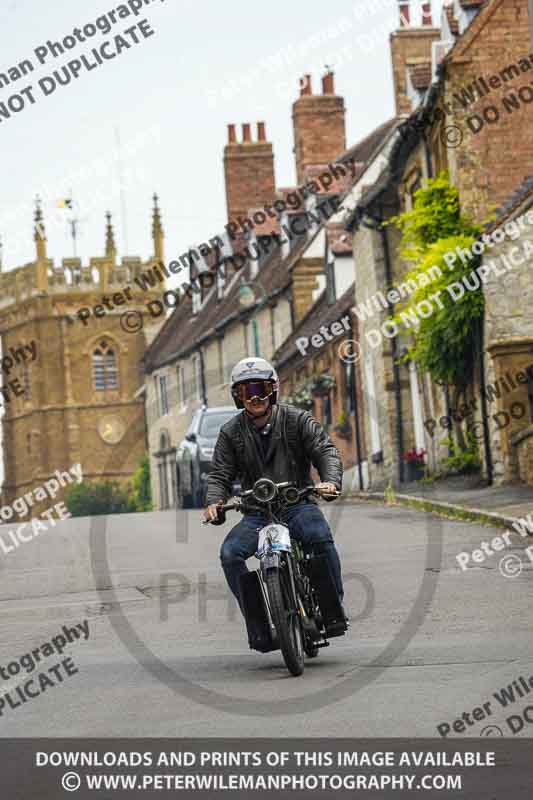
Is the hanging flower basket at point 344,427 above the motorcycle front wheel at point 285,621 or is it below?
above

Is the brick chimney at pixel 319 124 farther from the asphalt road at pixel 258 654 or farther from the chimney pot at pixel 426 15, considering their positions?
the asphalt road at pixel 258 654

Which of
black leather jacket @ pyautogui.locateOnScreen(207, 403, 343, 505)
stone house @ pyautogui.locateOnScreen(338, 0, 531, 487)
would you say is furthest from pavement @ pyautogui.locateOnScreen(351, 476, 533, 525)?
black leather jacket @ pyautogui.locateOnScreen(207, 403, 343, 505)

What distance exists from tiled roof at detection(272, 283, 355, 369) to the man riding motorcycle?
31153mm

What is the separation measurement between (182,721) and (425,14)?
33241 mm

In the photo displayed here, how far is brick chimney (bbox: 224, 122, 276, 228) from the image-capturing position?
58.4 m

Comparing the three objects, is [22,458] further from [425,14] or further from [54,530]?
[54,530]

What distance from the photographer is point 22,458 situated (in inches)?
4112

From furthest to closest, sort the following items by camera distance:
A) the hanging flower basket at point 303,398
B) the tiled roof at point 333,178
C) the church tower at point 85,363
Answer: the church tower at point 85,363 < the tiled roof at point 333,178 < the hanging flower basket at point 303,398

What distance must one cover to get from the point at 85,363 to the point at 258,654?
91.2 meters

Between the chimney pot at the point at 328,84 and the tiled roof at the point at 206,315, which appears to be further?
the tiled roof at the point at 206,315

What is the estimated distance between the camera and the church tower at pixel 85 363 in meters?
99.6

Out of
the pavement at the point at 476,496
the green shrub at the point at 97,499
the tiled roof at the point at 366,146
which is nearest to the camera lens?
the pavement at the point at 476,496

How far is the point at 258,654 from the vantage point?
9.89 metres

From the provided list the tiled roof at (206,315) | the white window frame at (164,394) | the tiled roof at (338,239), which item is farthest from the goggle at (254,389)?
the white window frame at (164,394)
